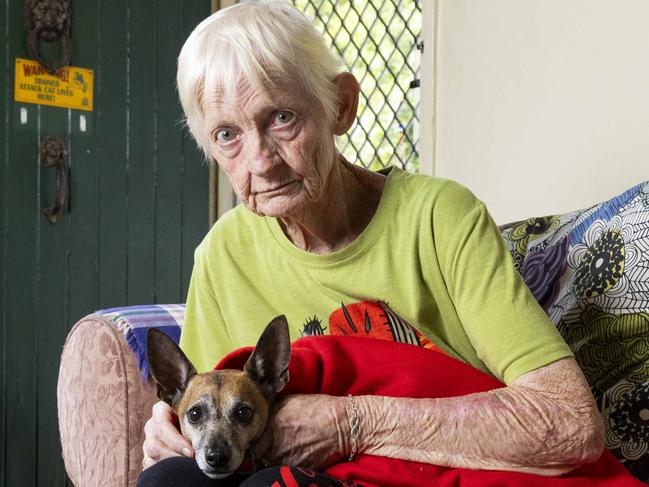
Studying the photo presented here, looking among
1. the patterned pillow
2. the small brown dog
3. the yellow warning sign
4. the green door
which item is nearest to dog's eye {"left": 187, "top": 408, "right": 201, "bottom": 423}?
the small brown dog

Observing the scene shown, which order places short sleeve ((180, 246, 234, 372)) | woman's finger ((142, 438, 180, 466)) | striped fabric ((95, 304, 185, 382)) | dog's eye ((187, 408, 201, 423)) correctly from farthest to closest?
1. striped fabric ((95, 304, 185, 382))
2. short sleeve ((180, 246, 234, 372))
3. woman's finger ((142, 438, 180, 466))
4. dog's eye ((187, 408, 201, 423))

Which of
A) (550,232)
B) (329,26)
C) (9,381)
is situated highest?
(329,26)

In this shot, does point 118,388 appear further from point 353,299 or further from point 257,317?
point 353,299

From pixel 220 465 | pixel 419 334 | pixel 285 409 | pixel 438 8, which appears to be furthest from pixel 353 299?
pixel 438 8

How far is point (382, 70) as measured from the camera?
9.68ft

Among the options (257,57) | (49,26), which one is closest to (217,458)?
(257,57)

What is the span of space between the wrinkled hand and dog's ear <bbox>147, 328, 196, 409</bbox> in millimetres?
143

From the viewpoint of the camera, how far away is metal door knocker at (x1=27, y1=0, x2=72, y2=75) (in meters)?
3.00

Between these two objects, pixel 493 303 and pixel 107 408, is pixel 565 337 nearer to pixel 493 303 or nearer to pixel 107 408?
pixel 493 303

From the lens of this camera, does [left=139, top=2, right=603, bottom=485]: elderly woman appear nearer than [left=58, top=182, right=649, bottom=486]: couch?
Yes

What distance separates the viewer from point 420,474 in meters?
1.06

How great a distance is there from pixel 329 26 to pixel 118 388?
201 cm

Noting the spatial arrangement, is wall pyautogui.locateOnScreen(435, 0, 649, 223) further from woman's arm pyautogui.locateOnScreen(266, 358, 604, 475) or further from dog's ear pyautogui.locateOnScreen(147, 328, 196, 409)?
dog's ear pyautogui.locateOnScreen(147, 328, 196, 409)

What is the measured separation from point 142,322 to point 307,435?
68cm
